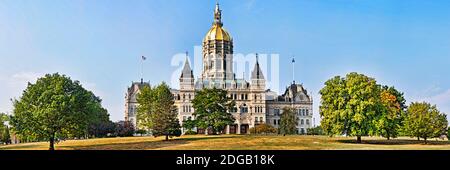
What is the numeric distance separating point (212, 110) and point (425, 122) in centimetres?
1200

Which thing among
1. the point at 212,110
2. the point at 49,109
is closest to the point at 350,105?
the point at 212,110

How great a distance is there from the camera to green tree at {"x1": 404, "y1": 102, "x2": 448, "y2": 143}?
1622 cm

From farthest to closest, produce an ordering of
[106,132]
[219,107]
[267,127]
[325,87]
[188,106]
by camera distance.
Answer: [188,106]
[267,127]
[219,107]
[106,132]
[325,87]

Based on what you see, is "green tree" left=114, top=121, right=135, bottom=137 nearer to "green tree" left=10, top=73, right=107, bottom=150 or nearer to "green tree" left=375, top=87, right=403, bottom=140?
"green tree" left=10, top=73, right=107, bottom=150

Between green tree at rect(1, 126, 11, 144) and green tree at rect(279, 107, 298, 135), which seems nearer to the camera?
green tree at rect(1, 126, 11, 144)

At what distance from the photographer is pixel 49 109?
624 inches

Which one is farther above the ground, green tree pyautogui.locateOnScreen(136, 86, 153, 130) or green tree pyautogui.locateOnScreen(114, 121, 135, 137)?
green tree pyautogui.locateOnScreen(136, 86, 153, 130)

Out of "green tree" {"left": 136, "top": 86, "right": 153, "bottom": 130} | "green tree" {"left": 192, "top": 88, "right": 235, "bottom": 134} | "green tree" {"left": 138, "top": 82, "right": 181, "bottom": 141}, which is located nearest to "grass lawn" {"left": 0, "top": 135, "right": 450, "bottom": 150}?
"green tree" {"left": 138, "top": 82, "right": 181, "bottom": 141}

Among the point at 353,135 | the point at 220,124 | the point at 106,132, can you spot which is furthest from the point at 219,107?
the point at 353,135

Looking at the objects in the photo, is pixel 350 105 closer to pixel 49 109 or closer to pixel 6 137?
pixel 49 109

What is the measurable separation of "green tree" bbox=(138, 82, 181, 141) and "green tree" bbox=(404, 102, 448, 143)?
8.73m
